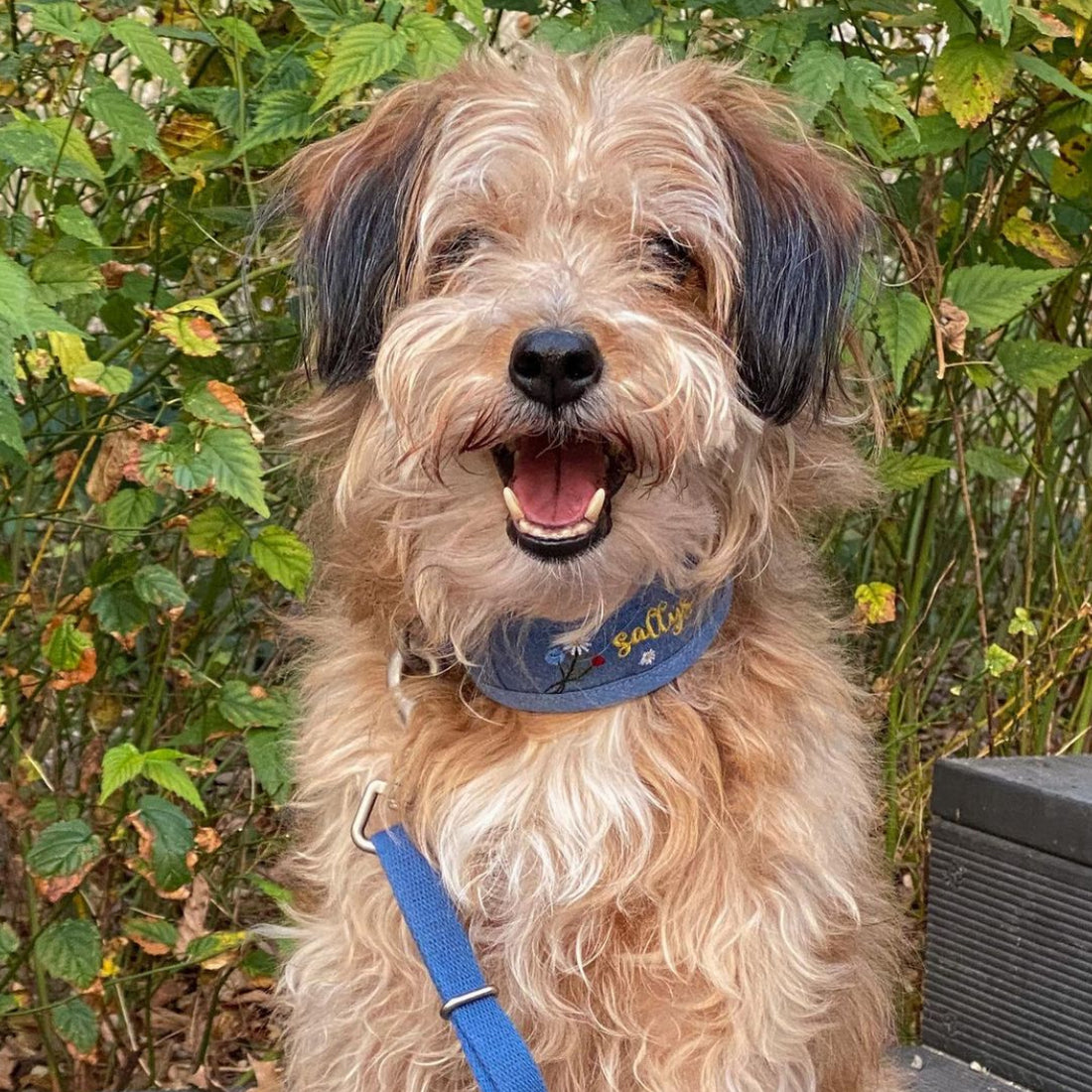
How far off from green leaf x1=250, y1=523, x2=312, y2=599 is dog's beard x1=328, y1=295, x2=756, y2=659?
1.22ft

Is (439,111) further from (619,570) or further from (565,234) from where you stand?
(619,570)

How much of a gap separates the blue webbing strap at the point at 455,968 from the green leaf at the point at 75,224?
3.34ft

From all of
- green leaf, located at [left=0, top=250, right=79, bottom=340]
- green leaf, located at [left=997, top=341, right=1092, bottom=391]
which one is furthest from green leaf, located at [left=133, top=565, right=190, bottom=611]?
green leaf, located at [left=997, top=341, right=1092, bottom=391]

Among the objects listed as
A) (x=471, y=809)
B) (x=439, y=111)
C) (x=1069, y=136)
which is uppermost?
(x=439, y=111)

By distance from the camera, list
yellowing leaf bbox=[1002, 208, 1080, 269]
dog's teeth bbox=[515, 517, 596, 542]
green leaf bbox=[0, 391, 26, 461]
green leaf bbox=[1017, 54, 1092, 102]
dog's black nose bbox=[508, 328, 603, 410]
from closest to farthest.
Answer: dog's black nose bbox=[508, 328, 603, 410] < dog's teeth bbox=[515, 517, 596, 542] < green leaf bbox=[0, 391, 26, 461] < green leaf bbox=[1017, 54, 1092, 102] < yellowing leaf bbox=[1002, 208, 1080, 269]

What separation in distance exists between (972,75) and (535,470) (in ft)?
3.72

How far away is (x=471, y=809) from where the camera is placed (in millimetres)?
2254

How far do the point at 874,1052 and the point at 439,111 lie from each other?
160cm

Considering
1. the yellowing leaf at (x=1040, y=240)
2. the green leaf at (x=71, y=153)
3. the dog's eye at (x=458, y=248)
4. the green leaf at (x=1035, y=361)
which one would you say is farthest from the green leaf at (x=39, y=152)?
the yellowing leaf at (x=1040, y=240)

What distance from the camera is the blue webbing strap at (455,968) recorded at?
2127mm

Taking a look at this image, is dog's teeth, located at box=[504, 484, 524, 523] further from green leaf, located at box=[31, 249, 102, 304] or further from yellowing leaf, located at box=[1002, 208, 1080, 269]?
yellowing leaf, located at box=[1002, 208, 1080, 269]

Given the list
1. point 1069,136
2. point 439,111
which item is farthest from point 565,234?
point 1069,136

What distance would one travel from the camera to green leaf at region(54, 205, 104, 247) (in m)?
2.51

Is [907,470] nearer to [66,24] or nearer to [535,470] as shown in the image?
[535,470]
